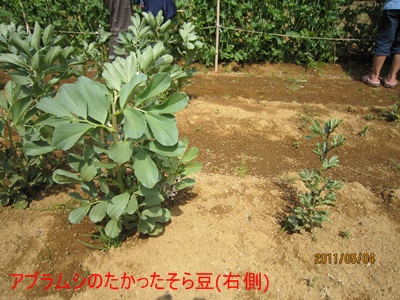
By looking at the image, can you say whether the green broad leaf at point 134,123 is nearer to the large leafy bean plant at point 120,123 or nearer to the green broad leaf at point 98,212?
the large leafy bean plant at point 120,123

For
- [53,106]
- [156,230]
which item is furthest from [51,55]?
[156,230]

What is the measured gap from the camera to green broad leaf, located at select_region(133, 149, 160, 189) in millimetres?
1348

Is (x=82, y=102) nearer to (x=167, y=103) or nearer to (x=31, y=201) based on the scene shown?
(x=167, y=103)

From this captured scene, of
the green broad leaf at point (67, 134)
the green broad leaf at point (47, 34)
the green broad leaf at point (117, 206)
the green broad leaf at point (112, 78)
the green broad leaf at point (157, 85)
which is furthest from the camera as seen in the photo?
the green broad leaf at point (47, 34)

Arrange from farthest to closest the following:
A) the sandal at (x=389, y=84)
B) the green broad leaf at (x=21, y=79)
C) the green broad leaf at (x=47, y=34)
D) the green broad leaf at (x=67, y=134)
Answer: the sandal at (x=389, y=84) → the green broad leaf at (x=47, y=34) → the green broad leaf at (x=21, y=79) → the green broad leaf at (x=67, y=134)

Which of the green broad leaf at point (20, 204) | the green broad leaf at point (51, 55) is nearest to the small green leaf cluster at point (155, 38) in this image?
the green broad leaf at point (51, 55)

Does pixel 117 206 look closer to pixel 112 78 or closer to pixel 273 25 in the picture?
pixel 112 78

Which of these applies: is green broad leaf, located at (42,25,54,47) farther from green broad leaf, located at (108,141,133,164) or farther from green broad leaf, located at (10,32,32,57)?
green broad leaf, located at (108,141,133,164)

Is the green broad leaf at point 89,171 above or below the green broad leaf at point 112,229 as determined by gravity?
above

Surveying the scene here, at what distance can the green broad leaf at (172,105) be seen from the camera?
1.36 metres

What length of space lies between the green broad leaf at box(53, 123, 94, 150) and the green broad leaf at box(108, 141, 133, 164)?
148 mm

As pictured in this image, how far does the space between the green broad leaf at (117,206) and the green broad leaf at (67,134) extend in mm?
475

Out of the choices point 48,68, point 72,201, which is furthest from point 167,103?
point 72,201

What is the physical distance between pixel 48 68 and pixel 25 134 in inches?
18.6
